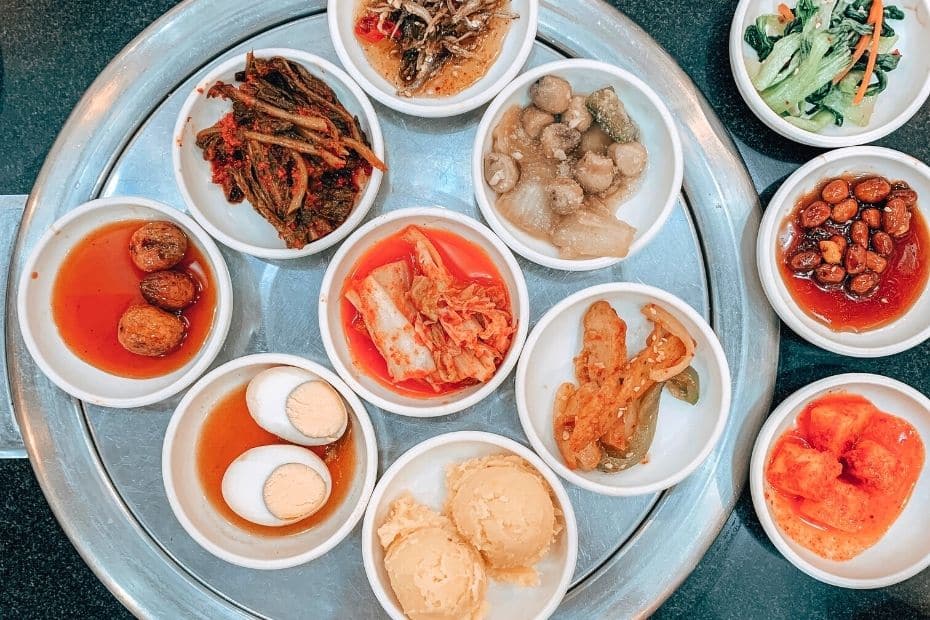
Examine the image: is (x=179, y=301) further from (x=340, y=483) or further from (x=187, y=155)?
(x=340, y=483)

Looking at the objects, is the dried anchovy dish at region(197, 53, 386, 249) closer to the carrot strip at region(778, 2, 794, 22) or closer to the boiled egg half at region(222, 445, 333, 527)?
the boiled egg half at region(222, 445, 333, 527)

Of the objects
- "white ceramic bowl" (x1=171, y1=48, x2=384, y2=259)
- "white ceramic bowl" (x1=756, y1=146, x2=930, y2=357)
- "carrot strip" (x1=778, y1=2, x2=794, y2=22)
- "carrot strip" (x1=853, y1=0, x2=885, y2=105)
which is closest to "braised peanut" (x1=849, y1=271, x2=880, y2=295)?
"white ceramic bowl" (x1=756, y1=146, x2=930, y2=357)

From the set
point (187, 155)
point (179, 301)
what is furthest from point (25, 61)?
point (179, 301)

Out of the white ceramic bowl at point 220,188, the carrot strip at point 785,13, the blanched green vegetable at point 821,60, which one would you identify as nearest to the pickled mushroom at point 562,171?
the white ceramic bowl at point 220,188

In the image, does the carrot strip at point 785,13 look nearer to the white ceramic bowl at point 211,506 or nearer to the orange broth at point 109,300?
the white ceramic bowl at point 211,506

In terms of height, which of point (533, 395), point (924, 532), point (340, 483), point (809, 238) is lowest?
point (924, 532)
